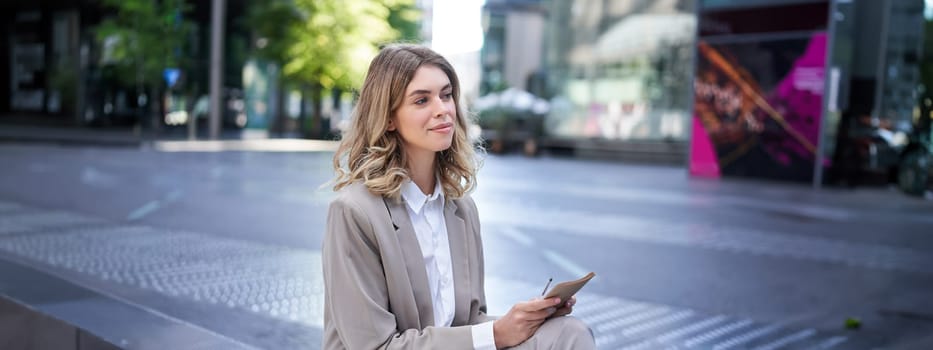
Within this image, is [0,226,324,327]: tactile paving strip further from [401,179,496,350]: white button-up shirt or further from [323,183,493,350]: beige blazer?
[323,183,493,350]: beige blazer

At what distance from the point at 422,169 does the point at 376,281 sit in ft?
1.30

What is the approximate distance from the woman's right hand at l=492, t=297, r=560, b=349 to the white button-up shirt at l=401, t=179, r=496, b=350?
9.8 inches

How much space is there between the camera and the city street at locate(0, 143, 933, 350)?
4871 mm

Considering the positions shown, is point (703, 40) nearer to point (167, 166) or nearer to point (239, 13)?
point (167, 166)

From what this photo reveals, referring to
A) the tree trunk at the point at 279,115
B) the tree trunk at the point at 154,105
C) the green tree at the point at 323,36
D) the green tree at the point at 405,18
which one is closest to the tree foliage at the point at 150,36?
the tree trunk at the point at 154,105

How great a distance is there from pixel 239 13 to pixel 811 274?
1425 inches

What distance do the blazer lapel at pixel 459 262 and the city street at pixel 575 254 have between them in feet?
1.41

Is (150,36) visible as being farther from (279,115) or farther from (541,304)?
(541,304)

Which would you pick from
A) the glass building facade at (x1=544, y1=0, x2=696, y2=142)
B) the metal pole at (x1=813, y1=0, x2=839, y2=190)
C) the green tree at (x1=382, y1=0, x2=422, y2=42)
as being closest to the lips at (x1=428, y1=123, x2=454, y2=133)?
the metal pole at (x1=813, y1=0, x2=839, y2=190)

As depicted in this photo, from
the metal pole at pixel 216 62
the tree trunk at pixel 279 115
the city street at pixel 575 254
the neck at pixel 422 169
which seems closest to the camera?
the neck at pixel 422 169

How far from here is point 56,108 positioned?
4059 centimetres

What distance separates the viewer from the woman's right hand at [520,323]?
85.9 inches

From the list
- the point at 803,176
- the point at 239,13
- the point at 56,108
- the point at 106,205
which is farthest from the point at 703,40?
the point at 56,108

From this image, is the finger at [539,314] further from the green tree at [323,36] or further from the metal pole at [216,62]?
the metal pole at [216,62]
